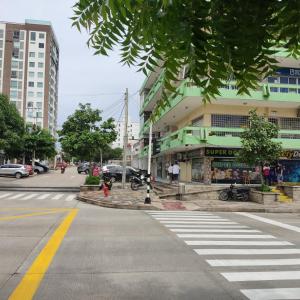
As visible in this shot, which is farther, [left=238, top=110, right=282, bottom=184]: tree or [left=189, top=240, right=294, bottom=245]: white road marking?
[left=238, top=110, right=282, bottom=184]: tree

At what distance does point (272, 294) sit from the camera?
5770 millimetres

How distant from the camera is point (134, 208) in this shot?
19625 millimetres

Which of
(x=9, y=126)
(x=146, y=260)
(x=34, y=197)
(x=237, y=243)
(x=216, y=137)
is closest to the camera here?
(x=146, y=260)

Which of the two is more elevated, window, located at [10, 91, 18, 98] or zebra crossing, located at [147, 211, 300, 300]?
window, located at [10, 91, 18, 98]

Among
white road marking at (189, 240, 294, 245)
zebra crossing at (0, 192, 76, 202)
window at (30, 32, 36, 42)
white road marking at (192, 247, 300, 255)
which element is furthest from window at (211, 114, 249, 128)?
window at (30, 32, 36, 42)

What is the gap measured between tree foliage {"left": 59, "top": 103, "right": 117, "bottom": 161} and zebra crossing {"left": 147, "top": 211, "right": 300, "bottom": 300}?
1861cm

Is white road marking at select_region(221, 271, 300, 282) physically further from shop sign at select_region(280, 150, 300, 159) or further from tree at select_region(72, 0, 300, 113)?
shop sign at select_region(280, 150, 300, 159)

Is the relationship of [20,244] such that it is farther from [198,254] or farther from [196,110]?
[196,110]

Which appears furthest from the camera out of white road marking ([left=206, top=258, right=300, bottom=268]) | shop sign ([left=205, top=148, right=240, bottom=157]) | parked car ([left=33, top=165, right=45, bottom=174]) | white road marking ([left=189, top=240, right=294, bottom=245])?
parked car ([left=33, top=165, right=45, bottom=174])

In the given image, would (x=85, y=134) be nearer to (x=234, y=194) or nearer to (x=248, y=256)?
(x=234, y=194)

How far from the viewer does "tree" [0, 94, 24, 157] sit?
1388 inches

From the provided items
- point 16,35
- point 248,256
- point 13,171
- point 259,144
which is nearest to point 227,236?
point 248,256

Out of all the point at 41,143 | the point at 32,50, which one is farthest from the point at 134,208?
the point at 32,50

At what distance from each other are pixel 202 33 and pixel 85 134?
1191 inches
